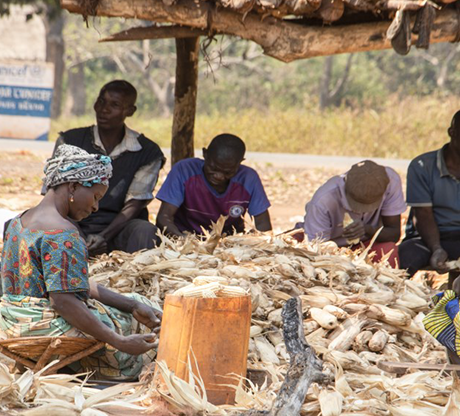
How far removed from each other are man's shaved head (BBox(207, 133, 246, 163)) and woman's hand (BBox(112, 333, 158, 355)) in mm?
2265

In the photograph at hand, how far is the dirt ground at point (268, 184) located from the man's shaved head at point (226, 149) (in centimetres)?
341

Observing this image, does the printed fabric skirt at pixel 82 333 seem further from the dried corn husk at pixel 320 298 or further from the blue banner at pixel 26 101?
the blue banner at pixel 26 101

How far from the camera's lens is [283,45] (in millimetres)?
5070

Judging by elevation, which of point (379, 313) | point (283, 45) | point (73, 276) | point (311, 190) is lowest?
point (311, 190)

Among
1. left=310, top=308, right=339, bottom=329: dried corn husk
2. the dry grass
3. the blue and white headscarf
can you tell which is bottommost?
the dry grass

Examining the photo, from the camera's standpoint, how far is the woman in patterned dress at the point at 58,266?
3152 millimetres

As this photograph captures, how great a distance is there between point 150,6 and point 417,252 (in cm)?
266

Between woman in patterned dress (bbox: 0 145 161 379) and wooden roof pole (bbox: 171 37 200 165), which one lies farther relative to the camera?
wooden roof pole (bbox: 171 37 200 165)

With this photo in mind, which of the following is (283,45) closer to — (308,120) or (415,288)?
(415,288)

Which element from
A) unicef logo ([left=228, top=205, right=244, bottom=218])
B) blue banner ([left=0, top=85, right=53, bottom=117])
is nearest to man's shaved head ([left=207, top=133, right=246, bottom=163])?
unicef logo ([left=228, top=205, right=244, bottom=218])

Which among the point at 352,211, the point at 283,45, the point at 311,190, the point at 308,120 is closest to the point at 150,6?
the point at 283,45

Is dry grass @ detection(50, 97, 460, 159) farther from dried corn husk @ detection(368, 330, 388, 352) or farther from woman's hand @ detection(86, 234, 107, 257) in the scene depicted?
dried corn husk @ detection(368, 330, 388, 352)

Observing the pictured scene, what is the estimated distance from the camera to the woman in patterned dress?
10.3ft

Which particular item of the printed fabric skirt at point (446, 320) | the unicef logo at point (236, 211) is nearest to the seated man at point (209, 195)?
the unicef logo at point (236, 211)
